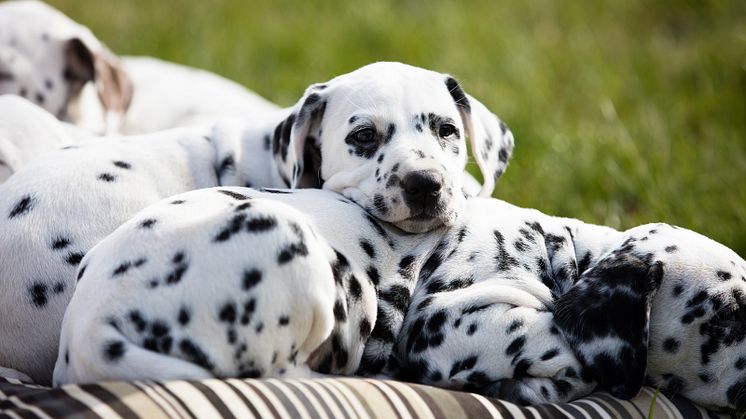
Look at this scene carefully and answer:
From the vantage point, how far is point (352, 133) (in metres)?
4.92

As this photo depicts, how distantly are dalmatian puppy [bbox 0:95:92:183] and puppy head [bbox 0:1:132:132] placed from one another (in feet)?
3.70

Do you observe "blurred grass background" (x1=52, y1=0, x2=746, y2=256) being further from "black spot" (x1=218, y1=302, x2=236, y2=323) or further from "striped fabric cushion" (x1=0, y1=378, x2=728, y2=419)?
"black spot" (x1=218, y1=302, x2=236, y2=323)

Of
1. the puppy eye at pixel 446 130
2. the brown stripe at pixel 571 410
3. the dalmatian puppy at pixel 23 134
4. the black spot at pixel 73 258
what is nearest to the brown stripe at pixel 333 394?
the brown stripe at pixel 571 410

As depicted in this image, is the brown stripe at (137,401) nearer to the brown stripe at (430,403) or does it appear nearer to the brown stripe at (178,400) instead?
the brown stripe at (178,400)

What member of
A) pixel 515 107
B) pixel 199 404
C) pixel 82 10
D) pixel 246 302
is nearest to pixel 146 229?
pixel 246 302

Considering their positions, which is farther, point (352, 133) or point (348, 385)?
point (352, 133)

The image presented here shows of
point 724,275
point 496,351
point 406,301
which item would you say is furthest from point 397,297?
point 724,275

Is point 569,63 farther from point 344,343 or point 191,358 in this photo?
point 191,358

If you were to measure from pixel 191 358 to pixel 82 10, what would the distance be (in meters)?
9.17

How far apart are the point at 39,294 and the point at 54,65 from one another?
294 cm

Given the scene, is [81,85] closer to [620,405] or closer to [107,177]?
[107,177]

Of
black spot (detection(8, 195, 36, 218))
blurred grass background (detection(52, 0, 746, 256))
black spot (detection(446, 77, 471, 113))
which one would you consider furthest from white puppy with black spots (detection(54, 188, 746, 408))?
blurred grass background (detection(52, 0, 746, 256))

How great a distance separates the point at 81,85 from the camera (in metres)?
7.01

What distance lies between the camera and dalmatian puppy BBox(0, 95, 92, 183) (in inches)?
209
